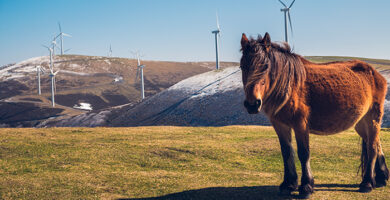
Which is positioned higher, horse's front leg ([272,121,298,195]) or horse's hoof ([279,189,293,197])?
horse's front leg ([272,121,298,195])

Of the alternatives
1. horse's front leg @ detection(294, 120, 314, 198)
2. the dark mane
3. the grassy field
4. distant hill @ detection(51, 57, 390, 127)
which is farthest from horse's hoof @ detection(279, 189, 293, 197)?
distant hill @ detection(51, 57, 390, 127)

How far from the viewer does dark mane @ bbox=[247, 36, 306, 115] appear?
24.2 feet

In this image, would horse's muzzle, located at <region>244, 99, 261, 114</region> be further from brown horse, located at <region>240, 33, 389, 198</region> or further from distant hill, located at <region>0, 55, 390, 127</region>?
distant hill, located at <region>0, 55, 390, 127</region>

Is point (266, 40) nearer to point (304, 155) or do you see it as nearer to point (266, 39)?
point (266, 39)

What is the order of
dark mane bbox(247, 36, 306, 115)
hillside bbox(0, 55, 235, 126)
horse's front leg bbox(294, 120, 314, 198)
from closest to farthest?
1. dark mane bbox(247, 36, 306, 115)
2. horse's front leg bbox(294, 120, 314, 198)
3. hillside bbox(0, 55, 235, 126)

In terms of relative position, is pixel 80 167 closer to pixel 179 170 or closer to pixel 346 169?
pixel 179 170

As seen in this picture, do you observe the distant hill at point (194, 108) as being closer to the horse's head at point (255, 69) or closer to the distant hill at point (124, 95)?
the distant hill at point (124, 95)

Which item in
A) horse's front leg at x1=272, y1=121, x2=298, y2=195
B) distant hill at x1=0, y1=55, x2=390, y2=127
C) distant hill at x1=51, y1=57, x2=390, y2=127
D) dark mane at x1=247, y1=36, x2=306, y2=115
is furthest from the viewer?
distant hill at x1=0, y1=55, x2=390, y2=127

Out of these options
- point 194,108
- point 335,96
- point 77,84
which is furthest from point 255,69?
point 77,84

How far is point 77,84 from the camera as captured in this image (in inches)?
5438

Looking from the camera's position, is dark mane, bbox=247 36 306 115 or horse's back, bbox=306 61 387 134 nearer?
dark mane, bbox=247 36 306 115

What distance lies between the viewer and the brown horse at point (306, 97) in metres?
7.46

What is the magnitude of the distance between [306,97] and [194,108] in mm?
51340

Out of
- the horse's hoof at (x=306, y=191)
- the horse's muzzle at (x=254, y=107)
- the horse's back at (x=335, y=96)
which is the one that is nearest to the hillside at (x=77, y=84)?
the horse's back at (x=335, y=96)
